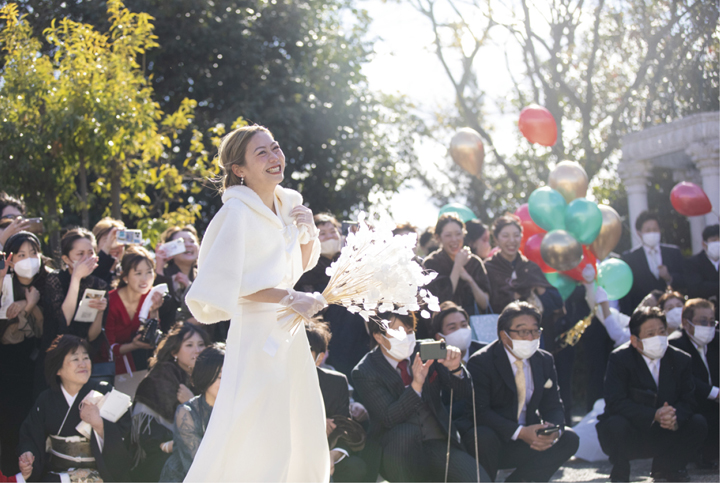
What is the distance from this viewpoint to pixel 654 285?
8164 millimetres

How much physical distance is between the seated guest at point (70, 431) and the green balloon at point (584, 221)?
16.3 ft

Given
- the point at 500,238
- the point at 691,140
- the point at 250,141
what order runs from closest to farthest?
the point at 250,141
the point at 500,238
the point at 691,140

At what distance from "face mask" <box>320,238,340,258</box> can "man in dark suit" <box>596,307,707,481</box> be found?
7.98ft

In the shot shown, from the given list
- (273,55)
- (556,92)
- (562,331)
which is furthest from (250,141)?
(556,92)

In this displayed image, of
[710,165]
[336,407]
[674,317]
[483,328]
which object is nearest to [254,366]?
[336,407]

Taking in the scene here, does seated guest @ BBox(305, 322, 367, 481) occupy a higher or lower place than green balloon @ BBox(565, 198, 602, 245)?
lower

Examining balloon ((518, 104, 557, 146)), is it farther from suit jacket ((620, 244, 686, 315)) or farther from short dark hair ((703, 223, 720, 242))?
short dark hair ((703, 223, 720, 242))

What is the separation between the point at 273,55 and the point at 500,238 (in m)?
8.32

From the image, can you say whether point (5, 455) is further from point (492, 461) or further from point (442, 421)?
point (492, 461)

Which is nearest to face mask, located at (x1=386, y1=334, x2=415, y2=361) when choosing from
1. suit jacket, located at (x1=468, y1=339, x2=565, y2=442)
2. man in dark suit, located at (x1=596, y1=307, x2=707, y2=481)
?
suit jacket, located at (x1=468, y1=339, x2=565, y2=442)

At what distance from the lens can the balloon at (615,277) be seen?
7.69 metres

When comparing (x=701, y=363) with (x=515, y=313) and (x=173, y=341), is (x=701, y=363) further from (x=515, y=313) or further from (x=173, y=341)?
(x=173, y=341)

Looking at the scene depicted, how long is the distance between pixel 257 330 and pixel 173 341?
A: 8.14 ft

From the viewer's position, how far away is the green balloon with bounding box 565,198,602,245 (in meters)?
7.74
